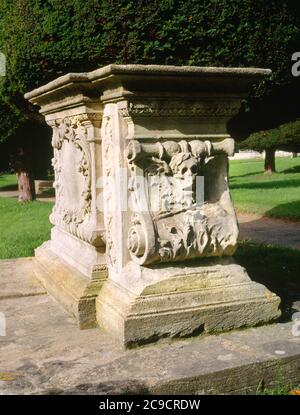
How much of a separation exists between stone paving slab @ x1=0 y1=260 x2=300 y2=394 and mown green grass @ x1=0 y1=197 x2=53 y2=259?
418 centimetres

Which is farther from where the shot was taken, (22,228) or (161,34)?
(22,228)

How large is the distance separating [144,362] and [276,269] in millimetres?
3037

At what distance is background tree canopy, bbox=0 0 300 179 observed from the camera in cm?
391

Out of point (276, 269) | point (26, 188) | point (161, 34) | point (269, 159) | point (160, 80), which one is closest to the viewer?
point (160, 80)

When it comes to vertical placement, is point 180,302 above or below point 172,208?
below

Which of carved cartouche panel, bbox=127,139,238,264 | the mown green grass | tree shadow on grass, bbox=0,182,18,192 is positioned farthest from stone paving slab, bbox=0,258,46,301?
tree shadow on grass, bbox=0,182,18,192

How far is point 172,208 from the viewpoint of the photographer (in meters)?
3.51

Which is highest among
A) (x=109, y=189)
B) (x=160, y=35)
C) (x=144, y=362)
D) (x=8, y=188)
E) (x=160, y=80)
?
(x=160, y=35)

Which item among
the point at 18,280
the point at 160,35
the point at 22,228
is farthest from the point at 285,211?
the point at 160,35

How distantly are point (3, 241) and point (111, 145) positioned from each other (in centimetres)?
575

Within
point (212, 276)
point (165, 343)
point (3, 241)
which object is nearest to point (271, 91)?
point (212, 276)

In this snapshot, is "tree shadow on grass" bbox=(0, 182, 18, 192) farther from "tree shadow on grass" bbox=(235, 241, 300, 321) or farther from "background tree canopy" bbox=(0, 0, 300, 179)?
"background tree canopy" bbox=(0, 0, 300, 179)

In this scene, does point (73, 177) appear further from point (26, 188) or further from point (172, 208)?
point (26, 188)

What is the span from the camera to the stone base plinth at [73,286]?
3744 mm
